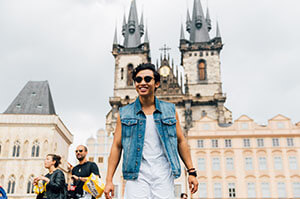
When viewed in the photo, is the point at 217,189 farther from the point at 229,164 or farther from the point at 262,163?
the point at 262,163

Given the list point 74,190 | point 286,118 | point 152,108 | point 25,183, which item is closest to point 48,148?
point 25,183

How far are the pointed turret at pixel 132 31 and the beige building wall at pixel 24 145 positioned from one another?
71.6 ft

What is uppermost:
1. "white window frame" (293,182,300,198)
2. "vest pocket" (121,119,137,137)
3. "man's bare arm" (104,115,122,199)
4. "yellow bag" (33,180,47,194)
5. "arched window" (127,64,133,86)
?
"arched window" (127,64,133,86)

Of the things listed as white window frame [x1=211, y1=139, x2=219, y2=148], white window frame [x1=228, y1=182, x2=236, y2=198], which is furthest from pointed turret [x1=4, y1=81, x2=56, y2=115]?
white window frame [x1=228, y1=182, x2=236, y2=198]

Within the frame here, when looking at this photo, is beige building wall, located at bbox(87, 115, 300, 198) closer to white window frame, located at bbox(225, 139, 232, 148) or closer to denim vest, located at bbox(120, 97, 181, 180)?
white window frame, located at bbox(225, 139, 232, 148)

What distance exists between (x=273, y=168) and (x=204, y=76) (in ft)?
65.1

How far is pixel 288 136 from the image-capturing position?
31391 millimetres

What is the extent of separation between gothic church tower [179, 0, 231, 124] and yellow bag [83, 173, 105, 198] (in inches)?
1552

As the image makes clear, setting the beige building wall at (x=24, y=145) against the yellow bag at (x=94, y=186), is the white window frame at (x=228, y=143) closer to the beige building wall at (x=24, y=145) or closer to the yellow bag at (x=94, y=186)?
the beige building wall at (x=24, y=145)

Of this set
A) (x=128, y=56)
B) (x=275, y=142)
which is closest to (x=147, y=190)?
(x=275, y=142)

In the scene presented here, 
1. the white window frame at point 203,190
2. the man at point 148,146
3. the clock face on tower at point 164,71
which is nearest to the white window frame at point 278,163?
the white window frame at point 203,190

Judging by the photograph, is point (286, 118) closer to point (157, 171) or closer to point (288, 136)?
point (288, 136)

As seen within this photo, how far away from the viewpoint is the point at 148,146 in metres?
3.15

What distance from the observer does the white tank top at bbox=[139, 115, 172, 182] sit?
302cm
